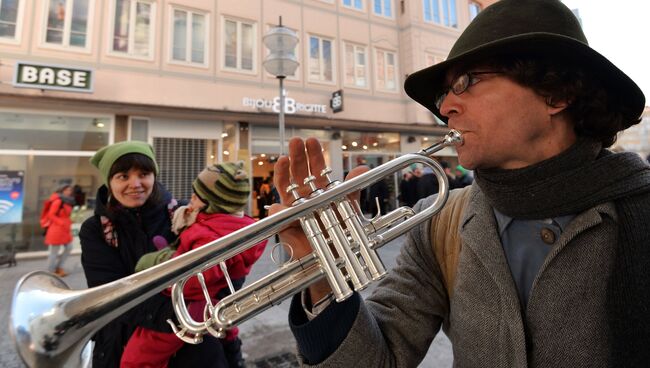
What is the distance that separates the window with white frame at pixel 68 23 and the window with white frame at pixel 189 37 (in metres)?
2.08

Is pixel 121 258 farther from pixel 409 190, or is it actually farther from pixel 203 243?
pixel 409 190

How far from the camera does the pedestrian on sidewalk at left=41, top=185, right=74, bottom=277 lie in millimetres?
6090

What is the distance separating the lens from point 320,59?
1148 centimetres

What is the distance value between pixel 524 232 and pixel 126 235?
6.85 ft

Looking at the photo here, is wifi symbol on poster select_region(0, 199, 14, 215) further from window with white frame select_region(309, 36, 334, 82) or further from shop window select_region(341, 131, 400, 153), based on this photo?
shop window select_region(341, 131, 400, 153)

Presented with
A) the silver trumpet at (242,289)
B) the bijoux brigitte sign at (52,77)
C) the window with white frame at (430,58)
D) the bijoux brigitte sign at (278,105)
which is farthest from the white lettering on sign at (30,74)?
the window with white frame at (430,58)

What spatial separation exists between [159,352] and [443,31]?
15.1 m

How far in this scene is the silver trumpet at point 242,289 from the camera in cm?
88

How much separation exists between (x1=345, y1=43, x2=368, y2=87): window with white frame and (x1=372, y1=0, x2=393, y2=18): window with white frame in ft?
5.97

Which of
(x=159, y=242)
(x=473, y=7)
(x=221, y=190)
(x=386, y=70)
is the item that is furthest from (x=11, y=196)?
(x=473, y=7)

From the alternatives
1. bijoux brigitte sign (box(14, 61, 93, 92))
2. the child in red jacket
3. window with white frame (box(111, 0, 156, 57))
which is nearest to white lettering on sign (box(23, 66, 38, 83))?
bijoux brigitte sign (box(14, 61, 93, 92))

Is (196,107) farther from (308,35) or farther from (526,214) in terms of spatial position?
A: (526,214)

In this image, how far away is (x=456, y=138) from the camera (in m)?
1.22

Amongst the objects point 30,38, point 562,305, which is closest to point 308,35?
point 30,38
